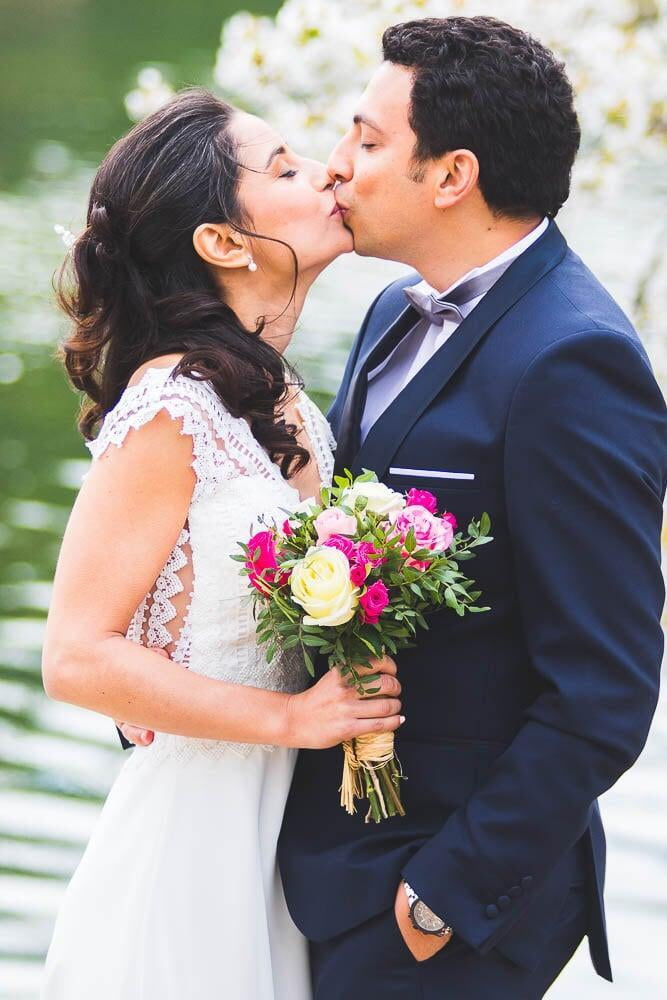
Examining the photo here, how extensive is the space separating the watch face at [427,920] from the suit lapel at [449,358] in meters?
0.76

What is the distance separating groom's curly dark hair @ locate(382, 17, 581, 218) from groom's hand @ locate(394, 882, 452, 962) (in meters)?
1.29

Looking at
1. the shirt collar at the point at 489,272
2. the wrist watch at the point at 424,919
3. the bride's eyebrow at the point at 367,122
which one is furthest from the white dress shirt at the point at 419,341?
the wrist watch at the point at 424,919

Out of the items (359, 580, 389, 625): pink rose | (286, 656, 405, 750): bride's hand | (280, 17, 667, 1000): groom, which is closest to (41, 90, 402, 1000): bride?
(286, 656, 405, 750): bride's hand

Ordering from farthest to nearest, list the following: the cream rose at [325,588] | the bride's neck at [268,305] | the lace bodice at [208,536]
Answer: the bride's neck at [268,305], the lace bodice at [208,536], the cream rose at [325,588]

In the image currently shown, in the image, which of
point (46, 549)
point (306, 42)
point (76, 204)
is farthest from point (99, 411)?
point (76, 204)

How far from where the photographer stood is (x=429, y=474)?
236 cm

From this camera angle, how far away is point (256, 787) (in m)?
2.49

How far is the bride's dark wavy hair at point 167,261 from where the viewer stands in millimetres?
2533

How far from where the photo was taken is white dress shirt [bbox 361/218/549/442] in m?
2.54

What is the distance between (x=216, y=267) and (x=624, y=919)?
10.5ft

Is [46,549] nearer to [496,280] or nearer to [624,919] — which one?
[624,919]

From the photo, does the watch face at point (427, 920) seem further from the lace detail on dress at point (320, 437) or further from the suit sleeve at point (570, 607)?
the lace detail on dress at point (320, 437)

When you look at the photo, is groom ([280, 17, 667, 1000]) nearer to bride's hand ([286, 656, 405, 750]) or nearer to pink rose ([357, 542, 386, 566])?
bride's hand ([286, 656, 405, 750])

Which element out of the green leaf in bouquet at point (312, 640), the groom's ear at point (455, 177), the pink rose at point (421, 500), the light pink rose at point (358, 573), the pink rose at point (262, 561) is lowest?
the green leaf in bouquet at point (312, 640)
